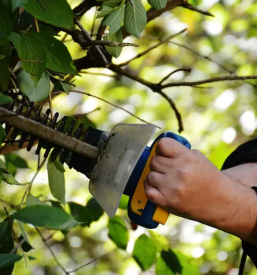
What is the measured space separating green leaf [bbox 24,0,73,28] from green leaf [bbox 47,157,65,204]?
0.29 metres

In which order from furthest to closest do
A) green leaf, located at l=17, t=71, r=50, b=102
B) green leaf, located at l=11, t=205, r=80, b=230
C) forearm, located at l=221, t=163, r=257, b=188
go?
forearm, located at l=221, t=163, r=257, b=188
green leaf, located at l=17, t=71, r=50, b=102
green leaf, located at l=11, t=205, r=80, b=230

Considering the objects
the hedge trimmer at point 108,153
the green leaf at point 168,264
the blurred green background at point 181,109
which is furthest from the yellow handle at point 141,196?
the blurred green background at point 181,109

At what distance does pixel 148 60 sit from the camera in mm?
2807

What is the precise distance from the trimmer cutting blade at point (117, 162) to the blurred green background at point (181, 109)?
145cm

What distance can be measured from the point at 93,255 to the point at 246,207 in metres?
1.93

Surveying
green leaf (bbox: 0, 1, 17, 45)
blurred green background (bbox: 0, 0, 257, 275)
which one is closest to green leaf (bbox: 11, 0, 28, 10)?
green leaf (bbox: 0, 1, 17, 45)

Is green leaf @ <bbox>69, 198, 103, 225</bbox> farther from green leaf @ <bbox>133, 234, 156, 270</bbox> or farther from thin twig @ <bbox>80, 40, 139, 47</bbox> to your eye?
thin twig @ <bbox>80, 40, 139, 47</bbox>

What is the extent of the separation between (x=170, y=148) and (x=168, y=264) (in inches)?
17.1

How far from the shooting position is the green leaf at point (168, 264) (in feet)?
3.49

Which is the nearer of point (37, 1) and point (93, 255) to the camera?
point (37, 1)

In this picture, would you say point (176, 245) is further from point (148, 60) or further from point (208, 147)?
point (148, 60)

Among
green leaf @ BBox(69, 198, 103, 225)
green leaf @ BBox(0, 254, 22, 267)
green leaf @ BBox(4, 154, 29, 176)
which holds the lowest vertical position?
green leaf @ BBox(69, 198, 103, 225)

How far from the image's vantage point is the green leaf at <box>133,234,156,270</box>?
1043 millimetres

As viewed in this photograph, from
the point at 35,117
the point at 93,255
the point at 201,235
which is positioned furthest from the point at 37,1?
the point at 93,255
